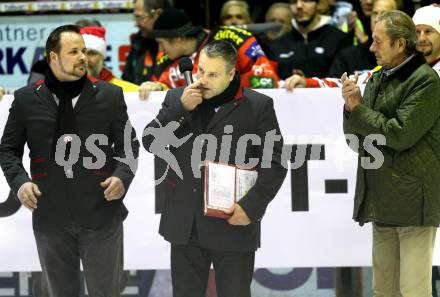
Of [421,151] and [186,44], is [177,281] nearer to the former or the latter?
[421,151]

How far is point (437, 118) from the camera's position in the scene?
5.94 meters

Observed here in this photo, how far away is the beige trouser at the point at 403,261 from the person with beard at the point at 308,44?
2.81m

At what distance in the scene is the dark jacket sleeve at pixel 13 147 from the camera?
20.2 ft

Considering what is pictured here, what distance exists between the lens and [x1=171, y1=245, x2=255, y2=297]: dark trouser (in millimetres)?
5871

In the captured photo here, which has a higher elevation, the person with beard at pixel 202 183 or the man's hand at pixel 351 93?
the man's hand at pixel 351 93

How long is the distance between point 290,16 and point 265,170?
4310 mm

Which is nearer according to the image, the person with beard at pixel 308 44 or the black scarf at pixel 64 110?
the black scarf at pixel 64 110

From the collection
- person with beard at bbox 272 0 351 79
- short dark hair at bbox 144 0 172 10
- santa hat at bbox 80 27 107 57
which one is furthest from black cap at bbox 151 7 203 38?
person with beard at bbox 272 0 351 79

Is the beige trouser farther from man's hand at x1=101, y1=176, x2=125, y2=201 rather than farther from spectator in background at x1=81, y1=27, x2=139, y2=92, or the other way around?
spectator in background at x1=81, y1=27, x2=139, y2=92

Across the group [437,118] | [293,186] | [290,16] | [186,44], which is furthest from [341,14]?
[437,118]

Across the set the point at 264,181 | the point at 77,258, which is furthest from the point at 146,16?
the point at 264,181

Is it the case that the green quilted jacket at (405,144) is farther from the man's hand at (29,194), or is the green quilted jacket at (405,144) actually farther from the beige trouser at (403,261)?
the man's hand at (29,194)

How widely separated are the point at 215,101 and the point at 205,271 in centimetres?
96

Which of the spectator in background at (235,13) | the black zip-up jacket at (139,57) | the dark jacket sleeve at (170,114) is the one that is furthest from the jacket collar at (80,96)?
the spectator in background at (235,13)
